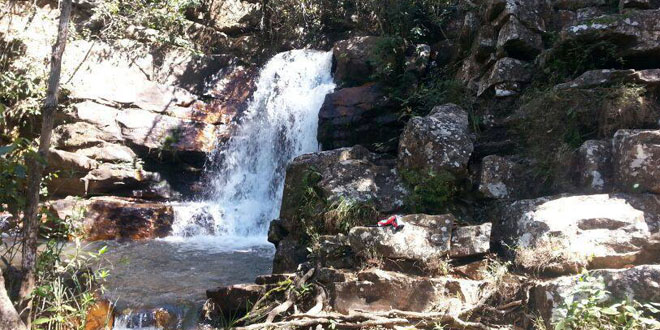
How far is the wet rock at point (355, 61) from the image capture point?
10.9 m

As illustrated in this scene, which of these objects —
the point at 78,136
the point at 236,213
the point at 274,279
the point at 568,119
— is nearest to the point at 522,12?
the point at 568,119

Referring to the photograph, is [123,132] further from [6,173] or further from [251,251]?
[6,173]

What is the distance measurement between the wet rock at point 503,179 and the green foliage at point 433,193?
35 centimetres

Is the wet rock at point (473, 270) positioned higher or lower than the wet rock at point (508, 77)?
lower

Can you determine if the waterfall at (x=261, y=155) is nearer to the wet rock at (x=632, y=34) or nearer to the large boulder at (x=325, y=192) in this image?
the large boulder at (x=325, y=192)

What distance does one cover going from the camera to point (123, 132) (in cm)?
1159

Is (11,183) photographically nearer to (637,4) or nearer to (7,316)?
(7,316)

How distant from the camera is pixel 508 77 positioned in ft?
23.1

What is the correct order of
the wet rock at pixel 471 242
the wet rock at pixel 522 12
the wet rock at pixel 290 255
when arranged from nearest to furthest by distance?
the wet rock at pixel 471 242 → the wet rock at pixel 290 255 → the wet rock at pixel 522 12

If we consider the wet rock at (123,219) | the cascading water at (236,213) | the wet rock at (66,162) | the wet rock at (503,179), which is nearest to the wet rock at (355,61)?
the cascading water at (236,213)

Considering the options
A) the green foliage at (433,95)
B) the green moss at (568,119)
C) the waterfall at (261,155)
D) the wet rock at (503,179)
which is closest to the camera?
the green moss at (568,119)

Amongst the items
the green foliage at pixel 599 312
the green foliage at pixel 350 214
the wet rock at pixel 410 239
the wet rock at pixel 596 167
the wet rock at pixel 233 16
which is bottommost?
the green foliage at pixel 599 312

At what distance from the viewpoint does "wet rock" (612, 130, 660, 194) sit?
4699 mm

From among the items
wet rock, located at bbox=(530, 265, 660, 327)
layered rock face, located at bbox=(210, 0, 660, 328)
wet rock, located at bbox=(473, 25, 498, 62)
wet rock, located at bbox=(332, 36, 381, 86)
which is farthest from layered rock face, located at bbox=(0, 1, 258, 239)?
wet rock, located at bbox=(530, 265, 660, 327)
